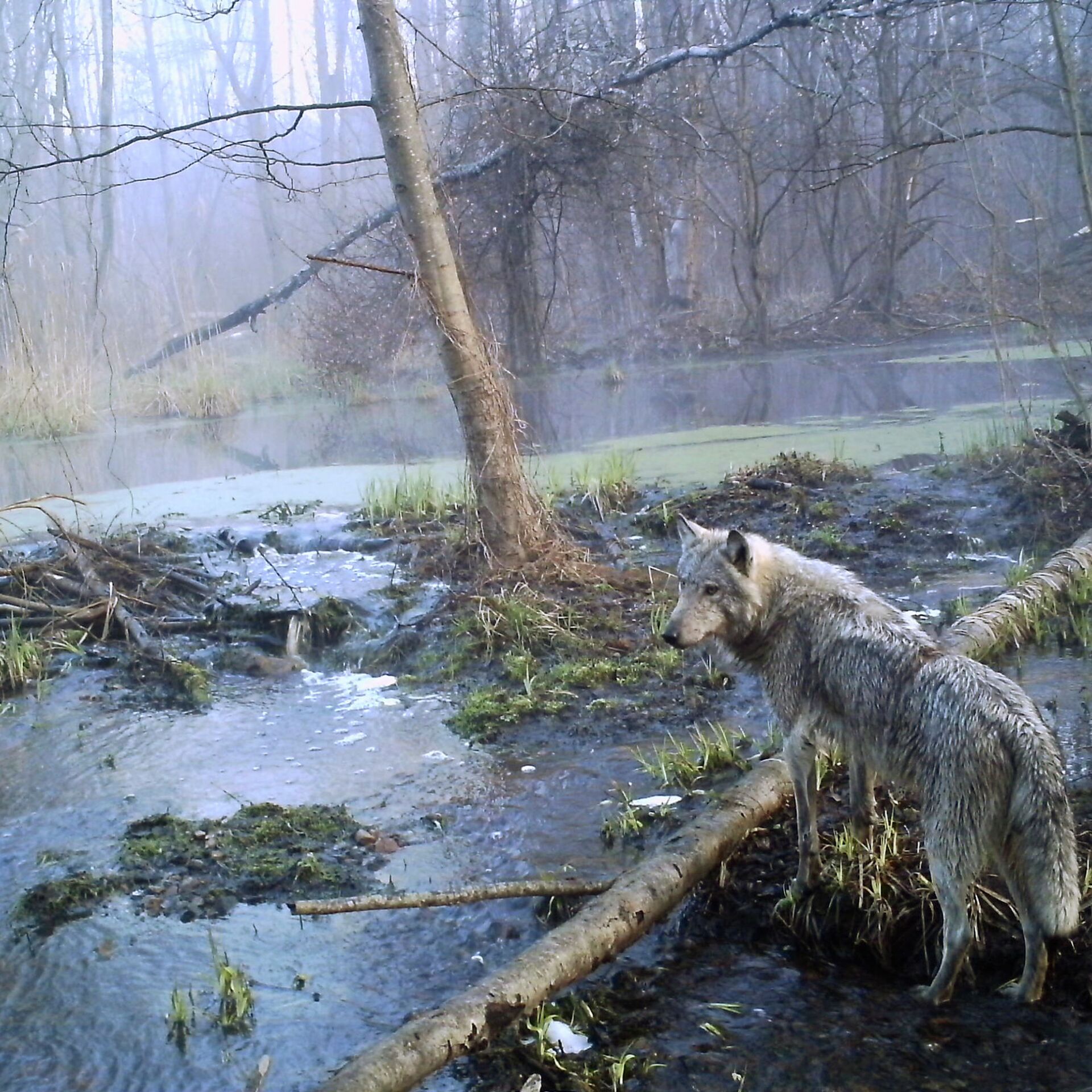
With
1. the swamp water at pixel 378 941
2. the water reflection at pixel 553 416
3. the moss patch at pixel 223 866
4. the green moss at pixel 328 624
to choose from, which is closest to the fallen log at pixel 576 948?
the swamp water at pixel 378 941

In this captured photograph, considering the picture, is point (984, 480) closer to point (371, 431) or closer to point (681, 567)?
point (681, 567)

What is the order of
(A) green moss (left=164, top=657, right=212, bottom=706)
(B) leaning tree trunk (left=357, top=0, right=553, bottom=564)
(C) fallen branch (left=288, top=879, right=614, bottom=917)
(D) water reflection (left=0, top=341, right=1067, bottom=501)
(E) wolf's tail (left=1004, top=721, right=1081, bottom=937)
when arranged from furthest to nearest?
(D) water reflection (left=0, top=341, right=1067, bottom=501)
(B) leaning tree trunk (left=357, top=0, right=553, bottom=564)
(A) green moss (left=164, top=657, right=212, bottom=706)
(C) fallen branch (left=288, top=879, right=614, bottom=917)
(E) wolf's tail (left=1004, top=721, right=1081, bottom=937)

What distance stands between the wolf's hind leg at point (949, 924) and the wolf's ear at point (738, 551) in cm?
144

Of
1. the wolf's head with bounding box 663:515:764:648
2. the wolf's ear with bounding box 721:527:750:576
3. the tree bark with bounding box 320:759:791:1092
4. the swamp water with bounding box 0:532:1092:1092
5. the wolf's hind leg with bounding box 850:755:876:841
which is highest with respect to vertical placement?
the wolf's ear with bounding box 721:527:750:576

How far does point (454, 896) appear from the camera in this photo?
13.9 feet

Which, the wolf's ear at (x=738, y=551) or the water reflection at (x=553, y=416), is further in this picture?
the water reflection at (x=553, y=416)

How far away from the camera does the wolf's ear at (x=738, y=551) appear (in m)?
4.84

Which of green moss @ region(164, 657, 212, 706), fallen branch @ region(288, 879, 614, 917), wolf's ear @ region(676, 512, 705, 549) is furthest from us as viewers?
green moss @ region(164, 657, 212, 706)

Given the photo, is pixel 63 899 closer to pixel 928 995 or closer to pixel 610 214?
pixel 928 995

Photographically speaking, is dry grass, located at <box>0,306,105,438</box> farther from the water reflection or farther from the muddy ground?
the muddy ground

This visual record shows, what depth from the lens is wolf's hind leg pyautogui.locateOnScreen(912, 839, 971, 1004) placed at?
3822 mm

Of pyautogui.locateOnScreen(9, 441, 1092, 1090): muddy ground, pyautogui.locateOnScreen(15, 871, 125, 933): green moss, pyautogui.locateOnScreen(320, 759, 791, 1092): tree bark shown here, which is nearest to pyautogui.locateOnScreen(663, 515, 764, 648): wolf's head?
pyautogui.locateOnScreen(320, 759, 791, 1092): tree bark

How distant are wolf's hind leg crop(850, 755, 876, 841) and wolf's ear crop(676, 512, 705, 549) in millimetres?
1259

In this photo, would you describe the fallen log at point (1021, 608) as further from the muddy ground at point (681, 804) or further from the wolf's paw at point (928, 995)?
the wolf's paw at point (928, 995)
